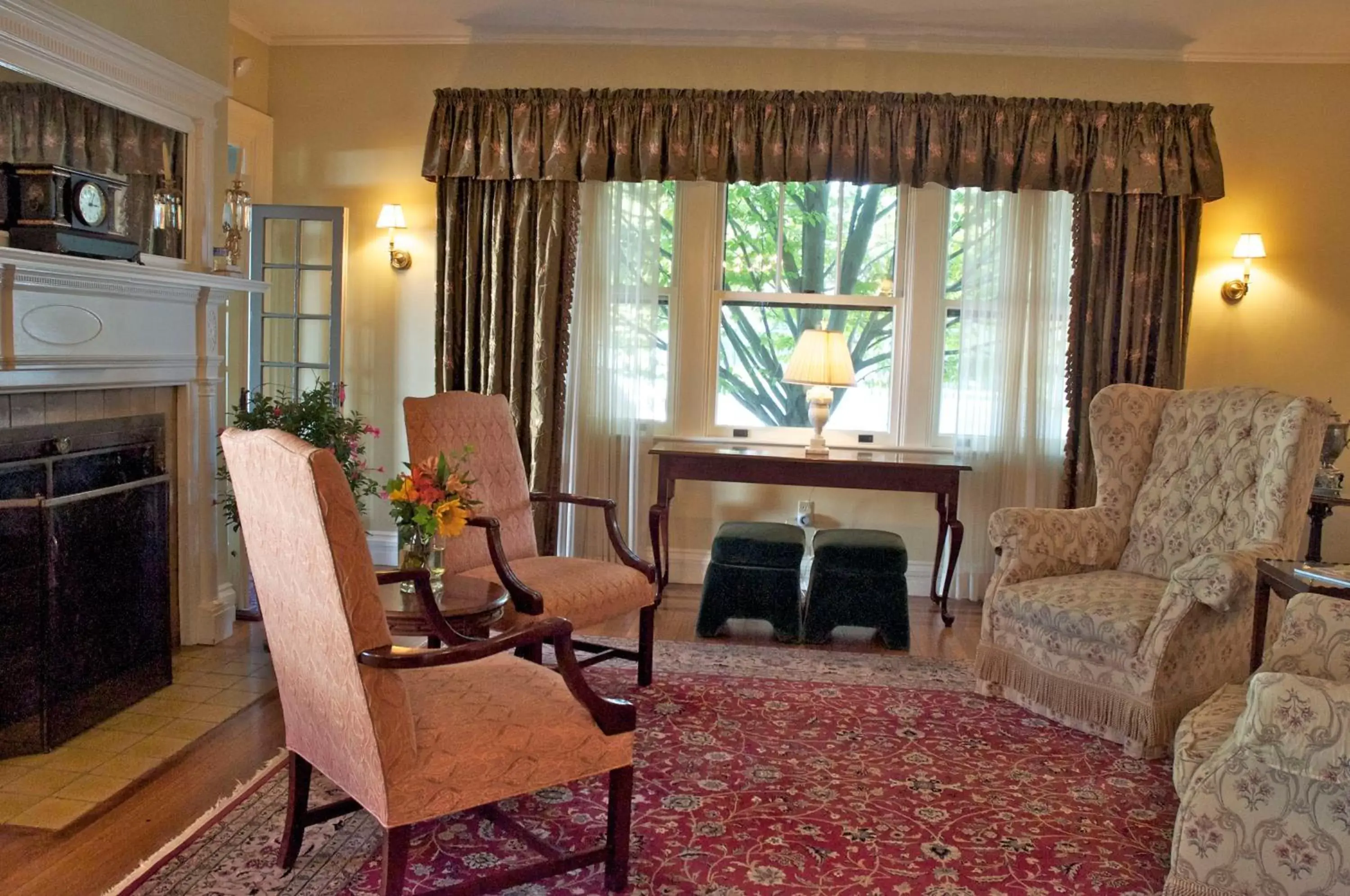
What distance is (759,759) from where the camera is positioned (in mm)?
3141

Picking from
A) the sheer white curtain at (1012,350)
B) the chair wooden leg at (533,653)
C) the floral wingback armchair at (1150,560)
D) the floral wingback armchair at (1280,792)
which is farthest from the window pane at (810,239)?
the floral wingback armchair at (1280,792)

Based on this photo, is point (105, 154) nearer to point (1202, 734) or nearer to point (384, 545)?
point (384, 545)

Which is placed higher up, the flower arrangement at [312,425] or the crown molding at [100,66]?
the crown molding at [100,66]

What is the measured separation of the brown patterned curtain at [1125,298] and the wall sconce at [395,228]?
10.6 feet

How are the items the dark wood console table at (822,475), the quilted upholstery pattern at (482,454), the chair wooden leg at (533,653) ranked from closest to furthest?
the chair wooden leg at (533,653) < the quilted upholstery pattern at (482,454) < the dark wood console table at (822,475)

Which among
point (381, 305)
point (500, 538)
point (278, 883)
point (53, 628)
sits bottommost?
point (278, 883)

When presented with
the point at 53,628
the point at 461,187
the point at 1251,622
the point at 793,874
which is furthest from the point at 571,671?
the point at 461,187

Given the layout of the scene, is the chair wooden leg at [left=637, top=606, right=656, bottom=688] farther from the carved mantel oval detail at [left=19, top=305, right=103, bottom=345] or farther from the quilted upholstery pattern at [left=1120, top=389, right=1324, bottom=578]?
the carved mantel oval detail at [left=19, top=305, right=103, bottom=345]

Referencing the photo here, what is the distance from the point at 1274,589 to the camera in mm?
2795

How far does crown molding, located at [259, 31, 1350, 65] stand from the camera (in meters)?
5.06

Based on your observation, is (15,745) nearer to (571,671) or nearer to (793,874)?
(571,671)

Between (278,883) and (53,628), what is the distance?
1198mm

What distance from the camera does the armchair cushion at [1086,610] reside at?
3328mm

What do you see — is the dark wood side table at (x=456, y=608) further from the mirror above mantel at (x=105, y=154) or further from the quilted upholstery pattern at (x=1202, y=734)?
the quilted upholstery pattern at (x=1202, y=734)
